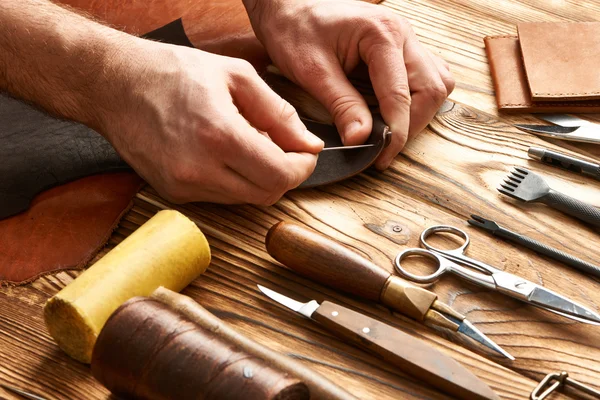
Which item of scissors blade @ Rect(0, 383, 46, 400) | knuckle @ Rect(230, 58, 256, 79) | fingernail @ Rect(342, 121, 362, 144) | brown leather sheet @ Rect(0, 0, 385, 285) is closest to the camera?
scissors blade @ Rect(0, 383, 46, 400)

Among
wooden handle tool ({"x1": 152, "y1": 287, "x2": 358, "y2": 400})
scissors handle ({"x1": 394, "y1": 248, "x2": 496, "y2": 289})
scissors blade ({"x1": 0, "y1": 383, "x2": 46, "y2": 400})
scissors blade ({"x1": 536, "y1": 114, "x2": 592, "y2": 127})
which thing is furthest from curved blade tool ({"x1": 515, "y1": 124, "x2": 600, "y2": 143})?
scissors blade ({"x1": 0, "y1": 383, "x2": 46, "y2": 400})

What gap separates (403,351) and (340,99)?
0.61 m

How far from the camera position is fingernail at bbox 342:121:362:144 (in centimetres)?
137

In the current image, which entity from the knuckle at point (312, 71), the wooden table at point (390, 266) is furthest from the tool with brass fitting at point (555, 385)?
the knuckle at point (312, 71)

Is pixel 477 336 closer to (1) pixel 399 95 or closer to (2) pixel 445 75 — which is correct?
(1) pixel 399 95

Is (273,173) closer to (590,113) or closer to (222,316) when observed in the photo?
(222,316)

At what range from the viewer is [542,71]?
1571 mm

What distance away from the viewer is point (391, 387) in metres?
0.98

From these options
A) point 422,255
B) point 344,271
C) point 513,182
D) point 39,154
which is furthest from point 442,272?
point 39,154

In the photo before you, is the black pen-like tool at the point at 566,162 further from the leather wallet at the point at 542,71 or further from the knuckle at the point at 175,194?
the knuckle at the point at 175,194

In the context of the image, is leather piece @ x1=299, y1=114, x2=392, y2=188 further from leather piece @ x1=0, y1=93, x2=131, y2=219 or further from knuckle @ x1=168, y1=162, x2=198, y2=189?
leather piece @ x1=0, y1=93, x2=131, y2=219

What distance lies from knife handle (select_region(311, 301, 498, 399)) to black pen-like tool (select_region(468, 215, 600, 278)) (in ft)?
1.04

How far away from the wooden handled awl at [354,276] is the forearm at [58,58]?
409 mm

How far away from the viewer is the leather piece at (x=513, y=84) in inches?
60.5
